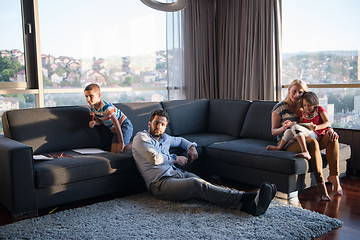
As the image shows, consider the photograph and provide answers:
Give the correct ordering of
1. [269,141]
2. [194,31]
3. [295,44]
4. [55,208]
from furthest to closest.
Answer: [194,31] < [295,44] < [269,141] < [55,208]

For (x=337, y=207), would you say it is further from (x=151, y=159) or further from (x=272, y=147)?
(x=151, y=159)

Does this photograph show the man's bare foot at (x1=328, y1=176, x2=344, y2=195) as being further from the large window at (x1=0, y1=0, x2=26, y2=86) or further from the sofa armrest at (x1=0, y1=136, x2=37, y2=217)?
the large window at (x1=0, y1=0, x2=26, y2=86)

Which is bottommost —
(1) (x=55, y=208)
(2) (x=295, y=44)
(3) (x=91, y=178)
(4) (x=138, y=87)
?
(1) (x=55, y=208)

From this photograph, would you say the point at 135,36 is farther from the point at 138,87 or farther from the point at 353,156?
the point at 353,156

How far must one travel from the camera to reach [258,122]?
387cm

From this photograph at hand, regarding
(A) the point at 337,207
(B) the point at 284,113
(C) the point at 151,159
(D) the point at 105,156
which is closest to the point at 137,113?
(D) the point at 105,156

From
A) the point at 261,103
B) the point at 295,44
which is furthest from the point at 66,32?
the point at 295,44

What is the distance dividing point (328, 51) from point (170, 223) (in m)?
2.99

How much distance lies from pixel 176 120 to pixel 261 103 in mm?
947

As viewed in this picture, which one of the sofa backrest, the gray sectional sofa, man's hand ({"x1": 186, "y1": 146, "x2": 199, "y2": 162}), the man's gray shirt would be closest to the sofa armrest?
the gray sectional sofa

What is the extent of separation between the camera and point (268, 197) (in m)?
2.55

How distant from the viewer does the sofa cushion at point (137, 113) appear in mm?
3734

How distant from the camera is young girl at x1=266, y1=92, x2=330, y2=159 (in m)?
3.14

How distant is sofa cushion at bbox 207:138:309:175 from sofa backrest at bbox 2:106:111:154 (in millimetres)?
1104
